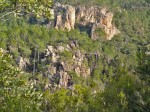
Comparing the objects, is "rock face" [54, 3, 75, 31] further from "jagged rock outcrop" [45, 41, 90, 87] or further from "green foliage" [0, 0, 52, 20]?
"green foliage" [0, 0, 52, 20]

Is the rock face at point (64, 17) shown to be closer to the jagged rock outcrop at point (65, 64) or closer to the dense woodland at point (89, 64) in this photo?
the dense woodland at point (89, 64)

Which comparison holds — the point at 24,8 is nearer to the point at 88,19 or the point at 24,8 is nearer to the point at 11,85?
the point at 11,85

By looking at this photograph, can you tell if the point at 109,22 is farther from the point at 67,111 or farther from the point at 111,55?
the point at 67,111

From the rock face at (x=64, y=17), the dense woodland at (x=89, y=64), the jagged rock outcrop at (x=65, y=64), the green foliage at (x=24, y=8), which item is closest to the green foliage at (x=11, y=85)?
the dense woodland at (x=89, y=64)

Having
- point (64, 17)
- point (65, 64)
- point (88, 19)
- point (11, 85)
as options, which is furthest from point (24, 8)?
point (88, 19)

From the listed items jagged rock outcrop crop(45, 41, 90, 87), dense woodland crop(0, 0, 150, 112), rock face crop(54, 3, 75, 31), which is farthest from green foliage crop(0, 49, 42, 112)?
rock face crop(54, 3, 75, 31)

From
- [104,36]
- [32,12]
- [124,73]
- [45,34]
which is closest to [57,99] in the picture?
[124,73]
